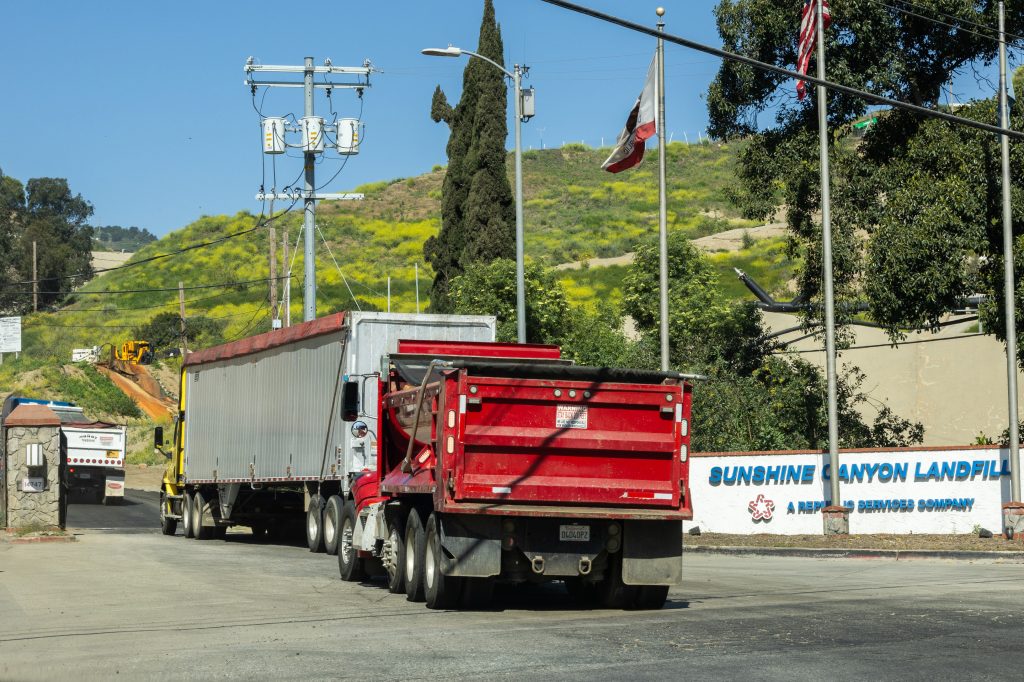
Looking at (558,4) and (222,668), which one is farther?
(558,4)

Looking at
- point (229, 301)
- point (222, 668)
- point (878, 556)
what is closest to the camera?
point (222, 668)

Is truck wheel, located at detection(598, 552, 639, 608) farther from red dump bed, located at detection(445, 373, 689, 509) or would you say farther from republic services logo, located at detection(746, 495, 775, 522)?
republic services logo, located at detection(746, 495, 775, 522)

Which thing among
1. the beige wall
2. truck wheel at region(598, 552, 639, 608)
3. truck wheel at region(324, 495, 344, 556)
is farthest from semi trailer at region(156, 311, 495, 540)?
the beige wall

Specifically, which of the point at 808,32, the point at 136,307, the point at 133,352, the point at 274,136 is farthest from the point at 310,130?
the point at 136,307

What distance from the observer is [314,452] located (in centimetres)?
2297

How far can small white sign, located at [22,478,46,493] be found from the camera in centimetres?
2503

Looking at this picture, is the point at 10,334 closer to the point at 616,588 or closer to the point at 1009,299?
the point at 1009,299

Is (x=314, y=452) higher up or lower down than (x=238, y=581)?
higher up

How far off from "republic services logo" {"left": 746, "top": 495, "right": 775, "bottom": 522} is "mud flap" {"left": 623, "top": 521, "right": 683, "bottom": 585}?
49.1 feet

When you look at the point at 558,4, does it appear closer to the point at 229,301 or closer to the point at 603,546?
the point at 603,546

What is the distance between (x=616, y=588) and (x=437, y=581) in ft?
6.43

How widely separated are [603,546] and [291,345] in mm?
11875

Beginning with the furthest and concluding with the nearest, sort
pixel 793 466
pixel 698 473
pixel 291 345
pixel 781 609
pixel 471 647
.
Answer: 1. pixel 698 473
2. pixel 793 466
3. pixel 291 345
4. pixel 781 609
5. pixel 471 647

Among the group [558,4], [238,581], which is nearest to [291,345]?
[238,581]
